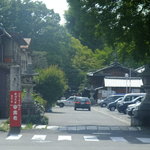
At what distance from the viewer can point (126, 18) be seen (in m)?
28.5

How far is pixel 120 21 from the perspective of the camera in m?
29.0

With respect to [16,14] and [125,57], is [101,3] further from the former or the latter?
[16,14]

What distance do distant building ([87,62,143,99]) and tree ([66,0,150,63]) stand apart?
49.8 m

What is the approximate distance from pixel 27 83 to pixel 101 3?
7612mm

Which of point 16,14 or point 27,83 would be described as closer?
point 27,83

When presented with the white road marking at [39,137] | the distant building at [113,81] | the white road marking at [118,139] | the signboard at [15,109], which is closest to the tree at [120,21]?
the signboard at [15,109]

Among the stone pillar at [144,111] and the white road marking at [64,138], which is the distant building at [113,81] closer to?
the stone pillar at [144,111]

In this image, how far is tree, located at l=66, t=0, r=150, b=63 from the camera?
28.5 m

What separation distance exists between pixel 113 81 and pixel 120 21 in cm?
5889

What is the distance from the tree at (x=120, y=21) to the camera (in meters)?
28.5

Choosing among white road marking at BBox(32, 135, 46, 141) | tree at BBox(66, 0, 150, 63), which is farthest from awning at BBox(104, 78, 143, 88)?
white road marking at BBox(32, 135, 46, 141)

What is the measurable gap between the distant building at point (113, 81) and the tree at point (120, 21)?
49.8m

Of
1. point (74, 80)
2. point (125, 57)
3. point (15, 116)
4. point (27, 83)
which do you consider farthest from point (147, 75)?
point (74, 80)

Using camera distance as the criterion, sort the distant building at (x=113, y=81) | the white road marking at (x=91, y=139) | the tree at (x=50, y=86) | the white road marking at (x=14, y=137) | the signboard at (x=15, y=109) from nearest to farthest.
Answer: the white road marking at (x=91, y=139) → the white road marking at (x=14, y=137) → the signboard at (x=15, y=109) → the tree at (x=50, y=86) → the distant building at (x=113, y=81)
